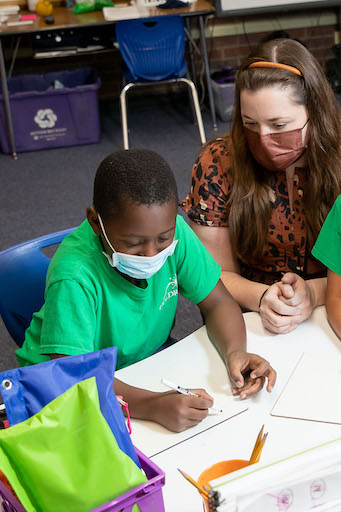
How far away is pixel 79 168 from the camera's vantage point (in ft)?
13.4

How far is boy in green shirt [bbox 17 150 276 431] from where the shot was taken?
1114 millimetres

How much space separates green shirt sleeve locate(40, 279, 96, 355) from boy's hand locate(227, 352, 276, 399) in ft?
0.89

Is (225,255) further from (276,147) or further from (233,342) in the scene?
(233,342)

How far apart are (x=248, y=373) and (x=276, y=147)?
60cm

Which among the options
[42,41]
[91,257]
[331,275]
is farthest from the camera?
[42,41]

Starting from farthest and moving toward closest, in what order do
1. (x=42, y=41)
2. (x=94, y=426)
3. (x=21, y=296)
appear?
1. (x=42, y=41)
2. (x=21, y=296)
3. (x=94, y=426)

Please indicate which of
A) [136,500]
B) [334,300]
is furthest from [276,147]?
[136,500]

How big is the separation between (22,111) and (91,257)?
3.31 m

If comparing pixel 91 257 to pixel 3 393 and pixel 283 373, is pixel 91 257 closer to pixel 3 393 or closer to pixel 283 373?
pixel 283 373

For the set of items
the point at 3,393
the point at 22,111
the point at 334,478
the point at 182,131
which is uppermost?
the point at 3,393

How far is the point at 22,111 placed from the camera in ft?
14.0

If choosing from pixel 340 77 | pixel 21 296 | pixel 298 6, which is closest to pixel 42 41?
pixel 298 6

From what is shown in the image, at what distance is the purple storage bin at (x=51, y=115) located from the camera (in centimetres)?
424

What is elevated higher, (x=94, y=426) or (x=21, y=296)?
(x=94, y=426)
